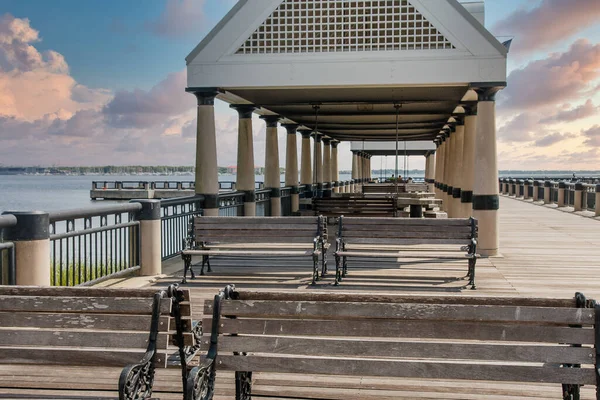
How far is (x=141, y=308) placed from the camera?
3547mm

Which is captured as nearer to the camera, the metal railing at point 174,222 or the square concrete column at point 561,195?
the metal railing at point 174,222

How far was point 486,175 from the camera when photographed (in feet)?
39.0

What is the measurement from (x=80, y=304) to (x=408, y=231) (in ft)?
21.1

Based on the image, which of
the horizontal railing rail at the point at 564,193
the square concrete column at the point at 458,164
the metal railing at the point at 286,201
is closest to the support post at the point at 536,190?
the horizontal railing rail at the point at 564,193

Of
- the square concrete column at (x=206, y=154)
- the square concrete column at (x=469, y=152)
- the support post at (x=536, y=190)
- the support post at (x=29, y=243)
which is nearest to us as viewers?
the support post at (x=29, y=243)

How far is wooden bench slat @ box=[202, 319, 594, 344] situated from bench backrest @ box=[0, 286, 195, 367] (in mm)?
457

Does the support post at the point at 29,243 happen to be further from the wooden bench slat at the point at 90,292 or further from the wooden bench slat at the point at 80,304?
the wooden bench slat at the point at 80,304

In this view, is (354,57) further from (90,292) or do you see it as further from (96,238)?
(90,292)

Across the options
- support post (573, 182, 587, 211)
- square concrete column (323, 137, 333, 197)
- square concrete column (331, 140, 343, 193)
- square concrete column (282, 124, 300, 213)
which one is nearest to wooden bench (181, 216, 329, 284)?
square concrete column (282, 124, 300, 213)

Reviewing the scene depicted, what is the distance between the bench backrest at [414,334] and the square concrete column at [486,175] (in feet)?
28.4

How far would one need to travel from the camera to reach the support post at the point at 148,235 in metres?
9.71

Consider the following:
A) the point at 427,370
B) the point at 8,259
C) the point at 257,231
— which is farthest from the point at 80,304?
the point at 257,231

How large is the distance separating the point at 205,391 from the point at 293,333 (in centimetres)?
56

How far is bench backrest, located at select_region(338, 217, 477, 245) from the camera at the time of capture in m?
9.27
